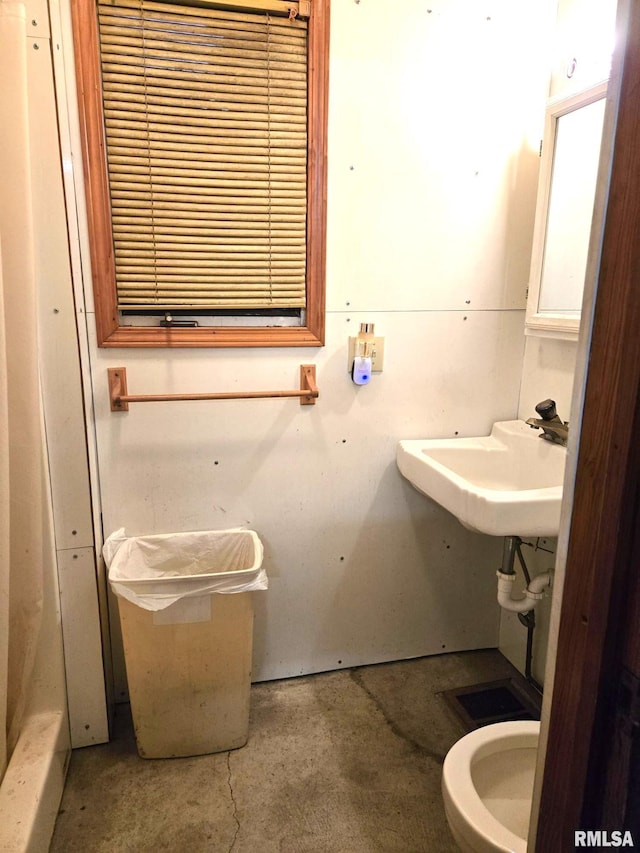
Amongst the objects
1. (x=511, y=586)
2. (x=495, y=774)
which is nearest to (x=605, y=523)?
(x=495, y=774)

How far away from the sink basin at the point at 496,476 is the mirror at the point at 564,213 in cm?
39

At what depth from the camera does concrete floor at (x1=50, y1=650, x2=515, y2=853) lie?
137 centimetres

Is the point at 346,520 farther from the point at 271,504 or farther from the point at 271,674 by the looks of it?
the point at 271,674

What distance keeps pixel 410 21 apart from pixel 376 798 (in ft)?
7.51

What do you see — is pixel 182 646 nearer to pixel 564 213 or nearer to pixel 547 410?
pixel 547 410

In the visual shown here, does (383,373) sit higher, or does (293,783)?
(383,373)

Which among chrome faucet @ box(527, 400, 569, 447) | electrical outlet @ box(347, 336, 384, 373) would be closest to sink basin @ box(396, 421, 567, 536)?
chrome faucet @ box(527, 400, 569, 447)

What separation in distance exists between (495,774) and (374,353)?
48.4 inches

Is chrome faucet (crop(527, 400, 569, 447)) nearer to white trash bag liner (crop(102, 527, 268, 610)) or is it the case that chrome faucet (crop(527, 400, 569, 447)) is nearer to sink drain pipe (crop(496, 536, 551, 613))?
sink drain pipe (crop(496, 536, 551, 613))

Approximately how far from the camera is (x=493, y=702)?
1859 millimetres

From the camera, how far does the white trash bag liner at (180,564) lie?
1.48 meters

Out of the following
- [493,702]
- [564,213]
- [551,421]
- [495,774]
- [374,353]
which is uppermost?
[564,213]

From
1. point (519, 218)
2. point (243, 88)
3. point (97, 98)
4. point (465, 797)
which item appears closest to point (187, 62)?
point (243, 88)

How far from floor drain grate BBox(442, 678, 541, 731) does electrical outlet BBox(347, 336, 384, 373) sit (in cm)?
120
